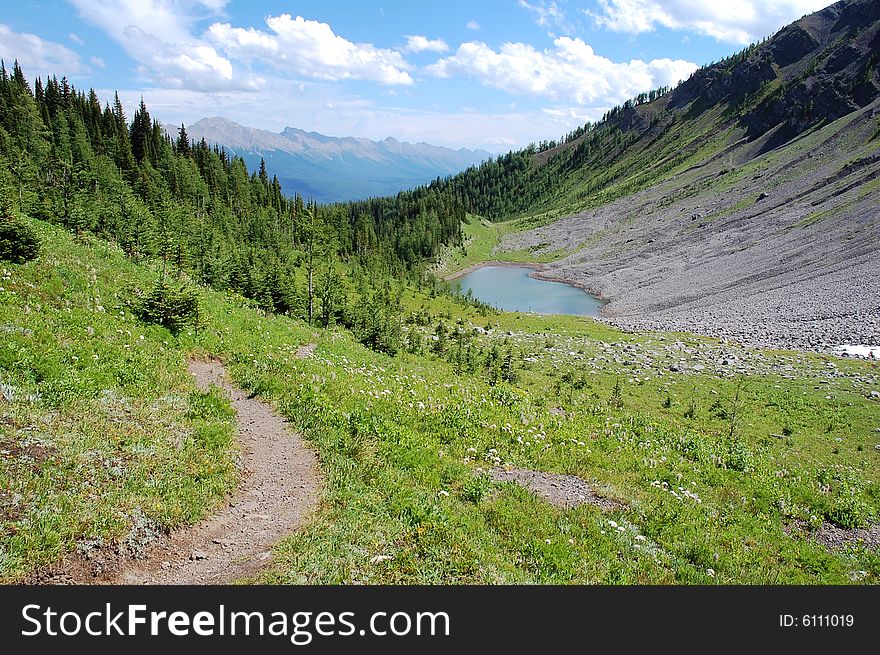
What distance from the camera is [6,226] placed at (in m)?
18.0

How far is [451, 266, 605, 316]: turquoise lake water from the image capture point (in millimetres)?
93562

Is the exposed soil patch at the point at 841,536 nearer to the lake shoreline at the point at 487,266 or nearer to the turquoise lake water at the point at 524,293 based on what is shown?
the turquoise lake water at the point at 524,293

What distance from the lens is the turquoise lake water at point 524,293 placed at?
9356 cm

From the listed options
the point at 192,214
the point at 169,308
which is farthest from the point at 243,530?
the point at 192,214

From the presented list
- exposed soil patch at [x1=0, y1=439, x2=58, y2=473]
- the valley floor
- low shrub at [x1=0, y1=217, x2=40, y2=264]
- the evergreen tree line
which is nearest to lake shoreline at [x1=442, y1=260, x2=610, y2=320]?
the valley floor

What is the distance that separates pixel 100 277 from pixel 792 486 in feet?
94.3

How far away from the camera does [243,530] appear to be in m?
9.30

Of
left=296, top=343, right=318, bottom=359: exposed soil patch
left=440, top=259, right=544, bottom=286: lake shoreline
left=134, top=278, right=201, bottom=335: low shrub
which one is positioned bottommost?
left=296, top=343, right=318, bottom=359: exposed soil patch

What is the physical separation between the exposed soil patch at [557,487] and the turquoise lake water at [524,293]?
7678cm

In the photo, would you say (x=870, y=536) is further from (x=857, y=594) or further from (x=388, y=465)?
(x=388, y=465)

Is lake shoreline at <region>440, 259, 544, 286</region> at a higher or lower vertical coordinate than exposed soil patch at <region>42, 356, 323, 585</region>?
higher

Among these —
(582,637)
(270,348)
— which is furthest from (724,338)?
(582,637)

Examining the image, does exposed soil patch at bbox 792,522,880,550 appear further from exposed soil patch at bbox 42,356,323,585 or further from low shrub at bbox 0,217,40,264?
low shrub at bbox 0,217,40,264

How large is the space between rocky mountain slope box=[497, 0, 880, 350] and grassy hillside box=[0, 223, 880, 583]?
4397 centimetres
